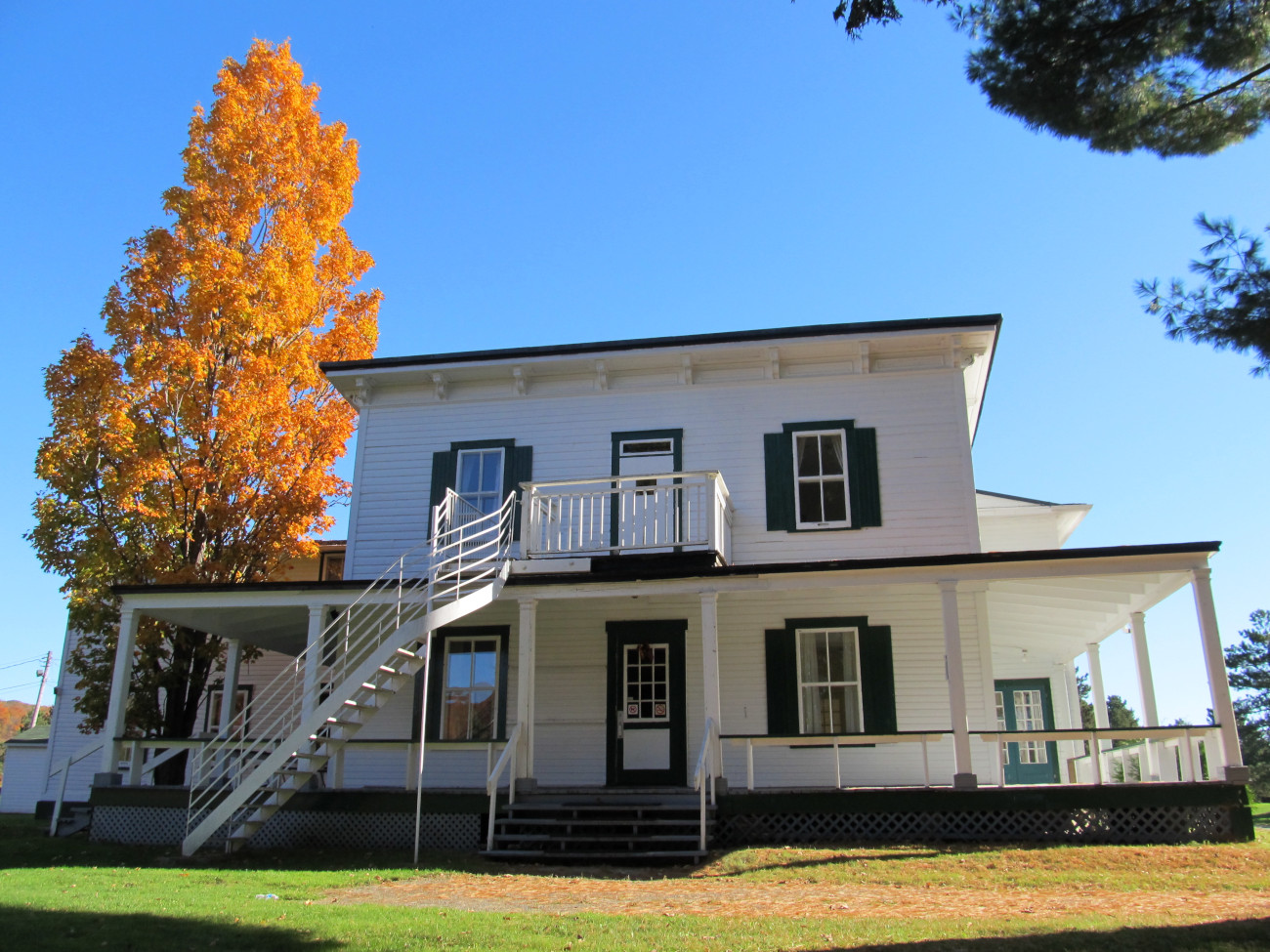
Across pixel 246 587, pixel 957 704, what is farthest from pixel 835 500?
pixel 246 587

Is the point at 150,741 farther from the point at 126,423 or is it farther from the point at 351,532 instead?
the point at 126,423

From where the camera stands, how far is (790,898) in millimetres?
9789

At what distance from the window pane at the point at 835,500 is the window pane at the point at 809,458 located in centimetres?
30

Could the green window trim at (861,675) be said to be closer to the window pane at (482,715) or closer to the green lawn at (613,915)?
the green lawn at (613,915)

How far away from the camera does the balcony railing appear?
15203 millimetres

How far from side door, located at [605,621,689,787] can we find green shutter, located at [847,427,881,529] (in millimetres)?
3288

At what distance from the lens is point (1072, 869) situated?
10.8 m

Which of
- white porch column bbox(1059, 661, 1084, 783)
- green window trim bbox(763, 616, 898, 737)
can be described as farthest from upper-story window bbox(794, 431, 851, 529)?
white porch column bbox(1059, 661, 1084, 783)

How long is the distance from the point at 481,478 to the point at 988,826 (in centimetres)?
964

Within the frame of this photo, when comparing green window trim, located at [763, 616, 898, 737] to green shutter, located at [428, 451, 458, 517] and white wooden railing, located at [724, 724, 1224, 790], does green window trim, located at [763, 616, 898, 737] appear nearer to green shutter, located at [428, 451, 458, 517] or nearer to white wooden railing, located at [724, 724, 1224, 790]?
white wooden railing, located at [724, 724, 1224, 790]

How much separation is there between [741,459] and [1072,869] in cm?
811

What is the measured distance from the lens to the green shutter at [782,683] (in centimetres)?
1552

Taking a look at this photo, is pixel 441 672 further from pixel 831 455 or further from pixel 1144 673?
pixel 1144 673

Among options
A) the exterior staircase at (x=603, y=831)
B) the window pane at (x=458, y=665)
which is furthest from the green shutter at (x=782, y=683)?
the window pane at (x=458, y=665)
